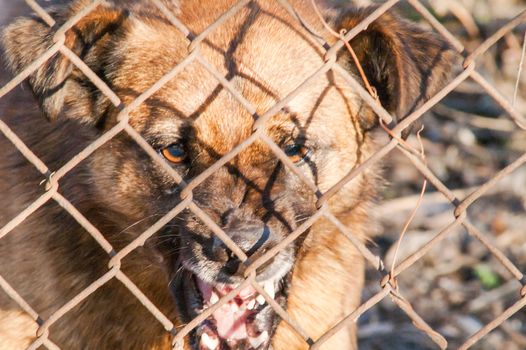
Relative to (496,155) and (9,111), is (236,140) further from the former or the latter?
(496,155)

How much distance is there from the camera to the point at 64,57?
301cm

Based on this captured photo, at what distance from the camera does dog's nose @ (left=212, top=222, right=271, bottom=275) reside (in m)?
2.93

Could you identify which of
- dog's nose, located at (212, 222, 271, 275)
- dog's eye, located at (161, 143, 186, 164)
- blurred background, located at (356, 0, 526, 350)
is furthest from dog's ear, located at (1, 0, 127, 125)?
blurred background, located at (356, 0, 526, 350)

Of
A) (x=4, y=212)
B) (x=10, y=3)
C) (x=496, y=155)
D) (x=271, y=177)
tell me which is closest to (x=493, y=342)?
(x=496, y=155)

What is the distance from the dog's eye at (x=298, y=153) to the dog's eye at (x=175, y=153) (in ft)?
1.26

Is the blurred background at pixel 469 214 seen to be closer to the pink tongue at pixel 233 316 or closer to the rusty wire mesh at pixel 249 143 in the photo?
the pink tongue at pixel 233 316

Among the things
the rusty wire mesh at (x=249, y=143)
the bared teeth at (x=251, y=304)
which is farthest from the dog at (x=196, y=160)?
the rusty wire mesh at (x=249, y=143)

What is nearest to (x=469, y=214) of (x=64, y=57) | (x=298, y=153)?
(x=298, y=153)

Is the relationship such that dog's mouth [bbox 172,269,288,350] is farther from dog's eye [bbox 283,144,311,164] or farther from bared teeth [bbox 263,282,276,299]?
dog's eye [bbox 283,144,311,164]

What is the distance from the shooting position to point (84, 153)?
2.58m

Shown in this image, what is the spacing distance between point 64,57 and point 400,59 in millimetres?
1115

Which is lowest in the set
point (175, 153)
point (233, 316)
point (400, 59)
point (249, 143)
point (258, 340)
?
point (258, 340)

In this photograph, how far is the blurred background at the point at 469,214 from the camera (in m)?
4.94

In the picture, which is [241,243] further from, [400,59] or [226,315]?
[400,59]
